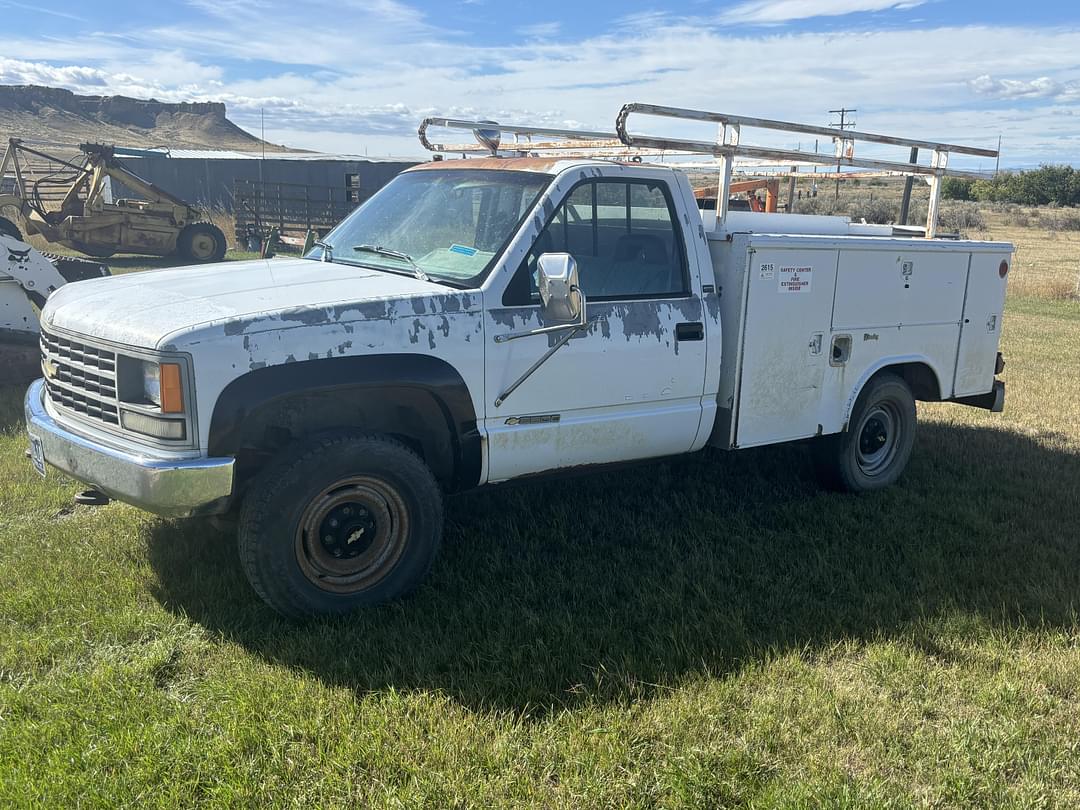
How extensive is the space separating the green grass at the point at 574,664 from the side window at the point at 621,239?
1435 millimetres

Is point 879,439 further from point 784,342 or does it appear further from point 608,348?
point 608,348

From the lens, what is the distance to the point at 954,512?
572cm

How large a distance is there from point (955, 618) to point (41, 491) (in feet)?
16.9

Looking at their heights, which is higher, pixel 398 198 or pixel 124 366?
pixel 398 198

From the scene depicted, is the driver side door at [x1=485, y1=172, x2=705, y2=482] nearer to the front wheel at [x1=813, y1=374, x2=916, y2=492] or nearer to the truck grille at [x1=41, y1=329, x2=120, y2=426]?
the front wheel at [x1=813, y1=374, x2=916, y2=492]

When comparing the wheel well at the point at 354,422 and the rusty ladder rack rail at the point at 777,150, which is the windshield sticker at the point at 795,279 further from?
the wheel well at the point at 354,422

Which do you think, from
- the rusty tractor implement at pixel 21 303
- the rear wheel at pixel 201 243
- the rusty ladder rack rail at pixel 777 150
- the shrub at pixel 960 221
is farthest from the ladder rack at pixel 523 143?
the shrub at pixel 960 221

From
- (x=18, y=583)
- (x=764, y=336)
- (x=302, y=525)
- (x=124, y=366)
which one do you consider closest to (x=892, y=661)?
(x=764, y=336)

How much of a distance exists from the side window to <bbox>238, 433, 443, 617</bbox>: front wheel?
1.30m

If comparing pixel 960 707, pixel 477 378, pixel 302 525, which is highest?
pixel 477 378

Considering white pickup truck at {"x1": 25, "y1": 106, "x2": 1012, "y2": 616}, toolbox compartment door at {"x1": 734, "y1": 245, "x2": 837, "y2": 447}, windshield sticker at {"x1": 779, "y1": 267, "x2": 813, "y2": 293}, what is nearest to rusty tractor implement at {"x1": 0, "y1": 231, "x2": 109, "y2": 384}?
white pickup truck at {"x1": 25, "y1": 106, "x2": 1012, "y2": 616}

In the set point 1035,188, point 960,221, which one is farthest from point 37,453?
point 1035,188

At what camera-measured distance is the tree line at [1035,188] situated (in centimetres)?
6047

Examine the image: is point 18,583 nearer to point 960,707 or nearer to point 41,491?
point 41,491
